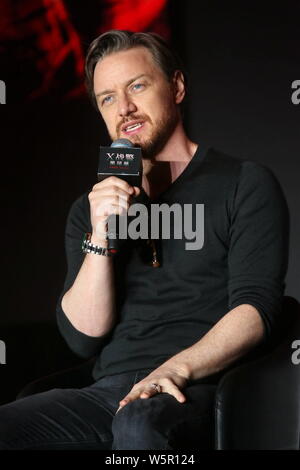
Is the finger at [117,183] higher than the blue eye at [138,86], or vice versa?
the blue eye at [138,86]

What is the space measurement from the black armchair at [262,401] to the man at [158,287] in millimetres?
41

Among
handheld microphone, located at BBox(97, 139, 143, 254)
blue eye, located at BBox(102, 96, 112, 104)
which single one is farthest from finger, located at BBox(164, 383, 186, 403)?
blue eye, located at BBox(102, 96, 112, 104)

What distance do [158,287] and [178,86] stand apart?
582mm

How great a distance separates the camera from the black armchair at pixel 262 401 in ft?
4.16

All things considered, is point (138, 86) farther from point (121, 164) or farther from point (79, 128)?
point (79, 128)

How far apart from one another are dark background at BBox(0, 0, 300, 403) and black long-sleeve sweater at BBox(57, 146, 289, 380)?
529 mm

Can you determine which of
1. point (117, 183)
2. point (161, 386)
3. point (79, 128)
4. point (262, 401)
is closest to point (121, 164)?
point (117, 183)

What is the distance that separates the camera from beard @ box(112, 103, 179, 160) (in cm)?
167

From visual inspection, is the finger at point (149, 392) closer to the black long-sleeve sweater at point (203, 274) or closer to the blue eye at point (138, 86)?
the black long-sleeve sweater at point (203, 274)

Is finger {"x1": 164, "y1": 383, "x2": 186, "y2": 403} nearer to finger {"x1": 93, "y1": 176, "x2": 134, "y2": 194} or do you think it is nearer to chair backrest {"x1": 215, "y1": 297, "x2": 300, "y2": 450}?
chair backrest {"x1": 215, "y1": 297, "x2": 300, "y2": 450}

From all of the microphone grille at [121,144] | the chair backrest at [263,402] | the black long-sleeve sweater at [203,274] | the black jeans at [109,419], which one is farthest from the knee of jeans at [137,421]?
the microphone grille at [121,144]

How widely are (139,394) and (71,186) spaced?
3.45 feet

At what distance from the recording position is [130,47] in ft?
5.62
